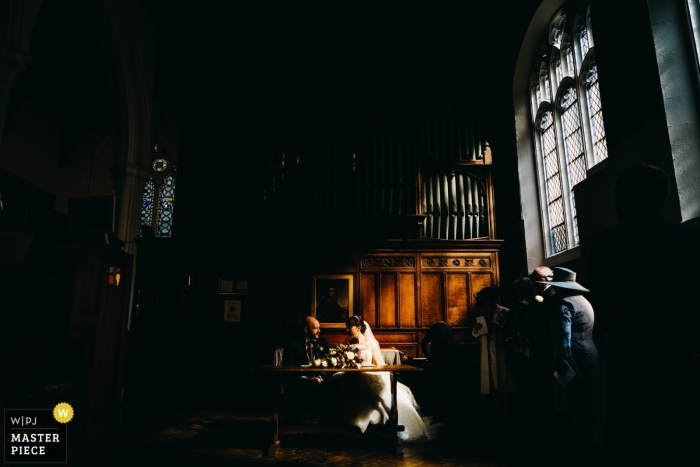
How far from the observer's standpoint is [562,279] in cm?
402

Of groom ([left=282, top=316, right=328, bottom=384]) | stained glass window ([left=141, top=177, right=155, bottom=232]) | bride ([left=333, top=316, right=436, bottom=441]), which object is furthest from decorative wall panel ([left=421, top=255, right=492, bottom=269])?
stained glass window ([left=141, top=177, right=155, bottom=232])

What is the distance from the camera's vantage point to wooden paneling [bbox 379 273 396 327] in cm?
735

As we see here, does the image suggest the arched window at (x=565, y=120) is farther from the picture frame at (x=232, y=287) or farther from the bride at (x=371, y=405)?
the picture frame at (x=232, y=287)

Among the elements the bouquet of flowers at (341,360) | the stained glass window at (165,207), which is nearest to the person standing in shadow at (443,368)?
the bouquet of flowers at (341,360)

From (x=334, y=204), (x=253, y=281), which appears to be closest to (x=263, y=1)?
(x=334, y=204)

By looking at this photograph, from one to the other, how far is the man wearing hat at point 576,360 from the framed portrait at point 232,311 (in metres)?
5.09

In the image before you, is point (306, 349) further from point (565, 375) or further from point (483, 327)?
point (565, 375)

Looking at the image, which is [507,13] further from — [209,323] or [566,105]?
[209,323]

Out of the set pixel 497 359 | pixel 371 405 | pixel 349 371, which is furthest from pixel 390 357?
pixel 349 371

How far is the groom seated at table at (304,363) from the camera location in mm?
5074

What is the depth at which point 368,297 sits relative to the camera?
742 cm

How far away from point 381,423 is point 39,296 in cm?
356

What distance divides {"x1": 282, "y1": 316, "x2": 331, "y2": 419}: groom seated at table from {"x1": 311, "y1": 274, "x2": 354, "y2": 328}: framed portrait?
1.73 metres

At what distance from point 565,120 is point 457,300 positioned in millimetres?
3338
